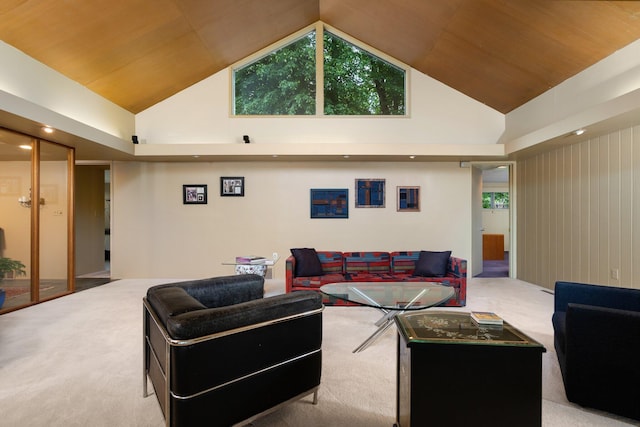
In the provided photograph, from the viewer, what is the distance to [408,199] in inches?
242

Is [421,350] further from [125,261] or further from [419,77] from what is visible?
[125,261]

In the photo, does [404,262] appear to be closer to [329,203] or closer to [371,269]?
[371,269]

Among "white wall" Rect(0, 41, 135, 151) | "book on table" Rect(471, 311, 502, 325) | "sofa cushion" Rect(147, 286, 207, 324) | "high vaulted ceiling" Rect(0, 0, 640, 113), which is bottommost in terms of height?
"book on table" Rect(471, 311, 502, 325)

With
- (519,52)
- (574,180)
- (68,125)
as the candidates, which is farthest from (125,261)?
(574,180)

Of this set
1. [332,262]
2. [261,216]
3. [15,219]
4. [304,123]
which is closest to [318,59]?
[304,123]

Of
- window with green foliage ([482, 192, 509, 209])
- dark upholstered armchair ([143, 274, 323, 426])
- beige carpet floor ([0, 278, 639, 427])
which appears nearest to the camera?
dark upholstered armchair ([143, 274, 323, 426])

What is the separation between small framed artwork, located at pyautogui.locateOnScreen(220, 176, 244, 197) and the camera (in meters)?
6.10

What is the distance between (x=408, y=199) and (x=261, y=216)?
2.95 m

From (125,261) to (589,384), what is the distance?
6926 mm

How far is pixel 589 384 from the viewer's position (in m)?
2.01

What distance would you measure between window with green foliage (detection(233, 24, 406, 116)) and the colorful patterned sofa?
284 cm

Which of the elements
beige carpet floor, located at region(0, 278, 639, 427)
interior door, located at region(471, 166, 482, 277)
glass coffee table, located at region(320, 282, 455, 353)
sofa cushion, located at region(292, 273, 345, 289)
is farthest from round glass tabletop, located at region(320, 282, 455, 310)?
interior door, located at region(471, 166, 482, 277)

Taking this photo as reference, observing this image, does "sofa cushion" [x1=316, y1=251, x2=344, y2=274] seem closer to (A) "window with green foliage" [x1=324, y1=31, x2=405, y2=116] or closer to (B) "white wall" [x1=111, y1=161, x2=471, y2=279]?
(B) "white wall" [x1=111, y1=161, x2=471, y2=279]

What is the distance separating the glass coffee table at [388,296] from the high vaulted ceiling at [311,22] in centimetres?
336
